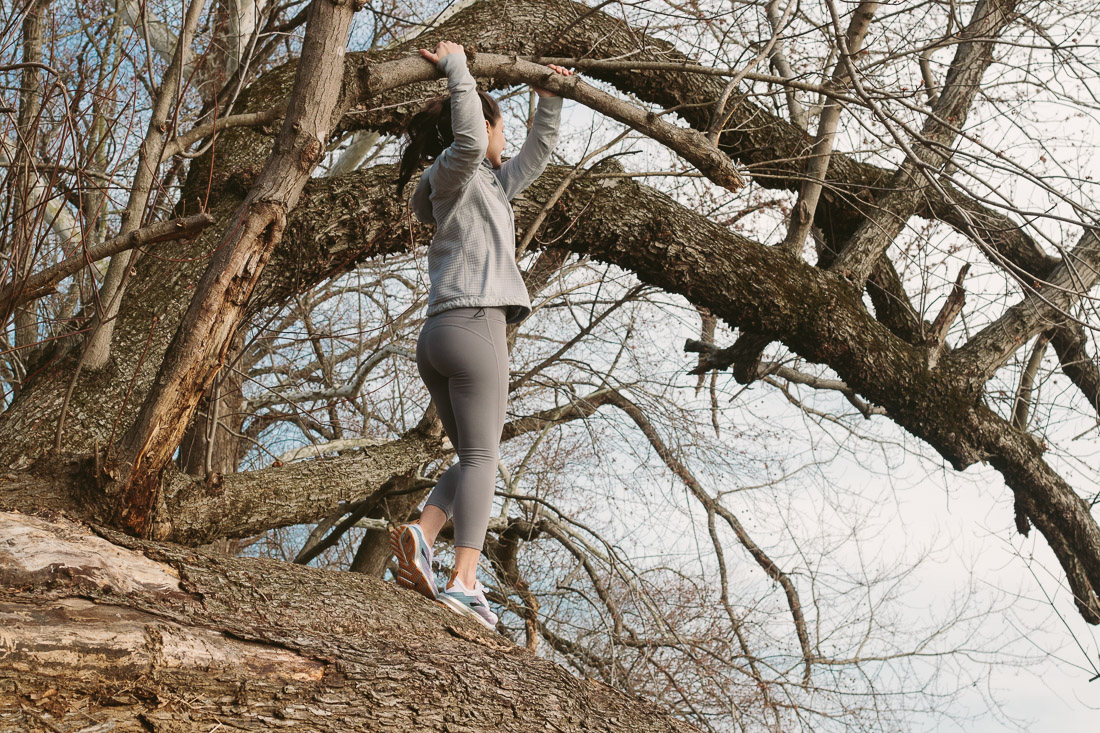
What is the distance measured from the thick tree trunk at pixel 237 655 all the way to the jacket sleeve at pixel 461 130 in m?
1.31

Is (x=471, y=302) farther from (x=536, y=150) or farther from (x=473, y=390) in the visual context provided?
(x=536, y=150)

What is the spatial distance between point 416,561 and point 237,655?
90 cm

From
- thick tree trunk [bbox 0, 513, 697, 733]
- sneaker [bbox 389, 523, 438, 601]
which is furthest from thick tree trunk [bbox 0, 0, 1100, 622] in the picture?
thick tree trunk [bbox 0, 513, 697, 733]

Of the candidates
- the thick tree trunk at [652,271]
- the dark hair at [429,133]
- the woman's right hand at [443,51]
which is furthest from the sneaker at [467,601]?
the woman's right hand at [443,51]

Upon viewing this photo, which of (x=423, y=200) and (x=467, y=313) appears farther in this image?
(x=423, y=200)

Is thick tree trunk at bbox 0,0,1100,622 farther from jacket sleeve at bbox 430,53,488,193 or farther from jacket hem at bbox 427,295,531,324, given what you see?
jacket hem at bbox 427,295,531,324

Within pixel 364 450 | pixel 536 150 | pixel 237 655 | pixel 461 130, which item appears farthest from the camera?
pixel 364 450

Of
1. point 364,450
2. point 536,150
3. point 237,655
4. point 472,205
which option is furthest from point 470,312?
point 364,450

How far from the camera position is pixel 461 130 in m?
2.79

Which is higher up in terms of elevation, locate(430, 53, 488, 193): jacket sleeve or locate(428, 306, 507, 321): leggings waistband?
locate(430, 53, 488, 193): jacket sleeve

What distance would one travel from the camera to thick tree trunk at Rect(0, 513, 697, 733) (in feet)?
6.54

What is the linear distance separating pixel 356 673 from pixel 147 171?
2214mm

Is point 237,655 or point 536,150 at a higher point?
point 536,150

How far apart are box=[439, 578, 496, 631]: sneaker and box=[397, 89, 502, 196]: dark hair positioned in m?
1.41
